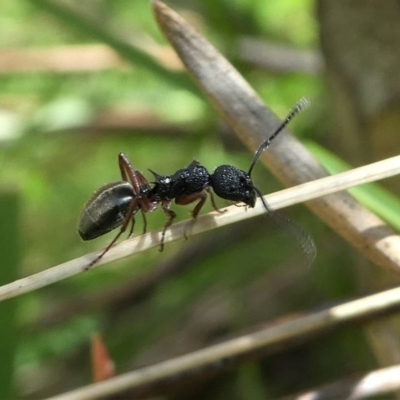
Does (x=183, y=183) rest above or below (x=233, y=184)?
above

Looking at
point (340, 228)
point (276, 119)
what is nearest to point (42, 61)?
point (276, 119)

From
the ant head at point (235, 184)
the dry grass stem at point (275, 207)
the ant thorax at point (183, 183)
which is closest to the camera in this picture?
the dry grass stem at point (275, 207)

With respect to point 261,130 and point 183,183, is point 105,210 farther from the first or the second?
point 261,130

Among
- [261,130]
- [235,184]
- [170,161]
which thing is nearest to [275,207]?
[261,130]

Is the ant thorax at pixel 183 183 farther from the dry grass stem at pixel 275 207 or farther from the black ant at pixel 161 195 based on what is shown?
the dry grass stem at pixel 275 207

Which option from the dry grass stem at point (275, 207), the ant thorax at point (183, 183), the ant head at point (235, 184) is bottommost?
the dry grass stem at point (275, 207)

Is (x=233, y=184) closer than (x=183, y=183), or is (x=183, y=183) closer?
(x=233, y=184)

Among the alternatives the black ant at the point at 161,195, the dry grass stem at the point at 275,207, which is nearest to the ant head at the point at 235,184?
the black ant at the point at 161,195

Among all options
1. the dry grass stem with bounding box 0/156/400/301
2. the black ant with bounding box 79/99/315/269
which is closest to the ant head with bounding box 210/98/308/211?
the black ant with bounding box 79/99/315/269
